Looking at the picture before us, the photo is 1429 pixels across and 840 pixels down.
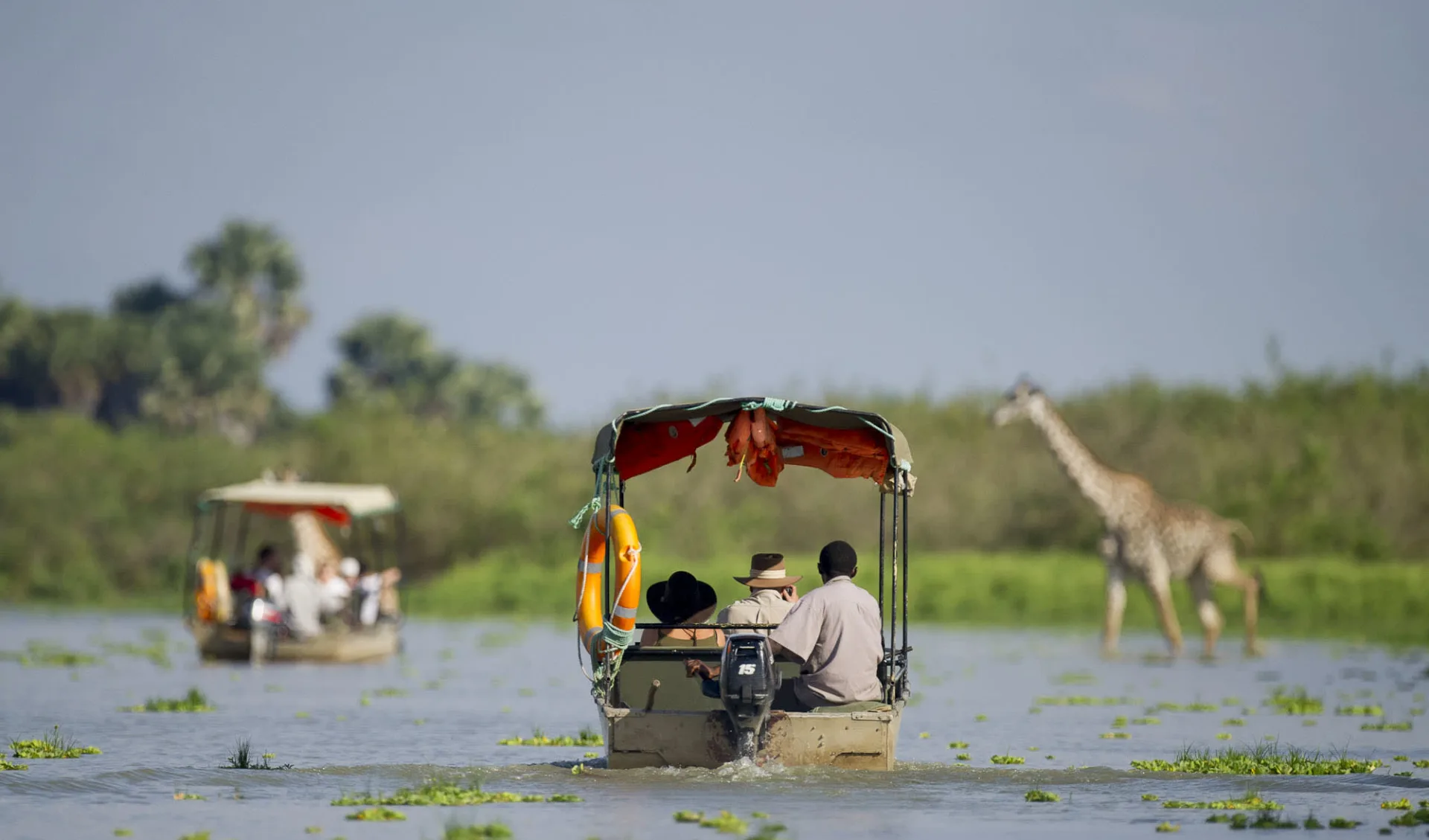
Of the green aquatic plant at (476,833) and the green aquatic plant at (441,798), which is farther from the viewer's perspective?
the green aquatic plant at (441,798)

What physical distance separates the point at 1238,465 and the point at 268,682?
27.7 meters

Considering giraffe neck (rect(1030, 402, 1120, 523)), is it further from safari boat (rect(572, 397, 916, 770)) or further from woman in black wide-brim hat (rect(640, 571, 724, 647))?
woman in black wide-brim hat (rect(640, 571, 724, 647))

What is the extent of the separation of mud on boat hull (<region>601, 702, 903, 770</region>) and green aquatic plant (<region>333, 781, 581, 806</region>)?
916 millimetres

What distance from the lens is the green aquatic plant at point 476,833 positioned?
477 inches

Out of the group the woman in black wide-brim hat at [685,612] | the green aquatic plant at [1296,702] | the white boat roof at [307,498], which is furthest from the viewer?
the white boat roof at [307,498]

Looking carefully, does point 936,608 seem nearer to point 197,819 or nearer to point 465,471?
point 465,471

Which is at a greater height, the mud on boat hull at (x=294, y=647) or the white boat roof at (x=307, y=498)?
the white boat roof at (x=307, y=498)

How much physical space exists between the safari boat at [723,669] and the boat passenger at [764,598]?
0.16 meters

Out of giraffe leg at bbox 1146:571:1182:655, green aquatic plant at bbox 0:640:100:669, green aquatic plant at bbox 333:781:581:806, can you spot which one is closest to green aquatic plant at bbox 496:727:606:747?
green aquatic plant at bbox 333:781:581:806

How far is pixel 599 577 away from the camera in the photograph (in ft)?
53.8

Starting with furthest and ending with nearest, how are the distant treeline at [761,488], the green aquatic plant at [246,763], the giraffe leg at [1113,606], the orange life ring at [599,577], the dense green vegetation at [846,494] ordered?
1. the distant treeline at [761,488]
2. the dense green vegetation at [846,494]
3. the giraffe leg at [1113,606]
4. the green aquatic plant at [246,763]
5. the orange life ring at [599,577]

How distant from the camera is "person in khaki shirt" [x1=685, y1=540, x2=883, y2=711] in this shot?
1516cm

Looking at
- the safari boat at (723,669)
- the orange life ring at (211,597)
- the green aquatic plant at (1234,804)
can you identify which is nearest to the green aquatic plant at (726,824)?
the safari boat at (723,669)

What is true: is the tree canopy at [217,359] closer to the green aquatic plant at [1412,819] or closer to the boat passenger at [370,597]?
the boat passenger at [370,597]
